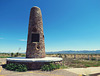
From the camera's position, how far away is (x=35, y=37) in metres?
13.5

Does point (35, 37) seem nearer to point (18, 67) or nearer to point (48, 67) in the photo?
point (18, 67)

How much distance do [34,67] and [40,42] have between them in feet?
13.0

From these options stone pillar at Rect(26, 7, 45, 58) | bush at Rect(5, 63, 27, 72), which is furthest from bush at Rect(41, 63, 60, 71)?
stone pillar at Rect(26, 7, 45, 58)

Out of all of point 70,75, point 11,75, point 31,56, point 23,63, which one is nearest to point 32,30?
point 31,56

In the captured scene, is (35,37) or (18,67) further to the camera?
(35,37)

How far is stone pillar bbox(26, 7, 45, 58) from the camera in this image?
41.6ft

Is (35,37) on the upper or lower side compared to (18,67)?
upper

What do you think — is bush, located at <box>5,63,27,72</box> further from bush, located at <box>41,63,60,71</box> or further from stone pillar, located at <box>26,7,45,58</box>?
stone pillar, located at <box>26,7,45,58</box>

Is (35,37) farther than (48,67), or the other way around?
(35,37)

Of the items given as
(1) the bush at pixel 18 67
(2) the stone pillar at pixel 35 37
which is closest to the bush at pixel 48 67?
(1) the bush at pixel 18 67

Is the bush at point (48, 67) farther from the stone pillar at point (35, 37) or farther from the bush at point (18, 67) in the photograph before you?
the stone pillar at point (35, 37)

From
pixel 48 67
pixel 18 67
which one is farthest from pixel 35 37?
pixel 48 67

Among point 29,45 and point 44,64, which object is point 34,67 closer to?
point 44,64

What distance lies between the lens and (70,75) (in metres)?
7.75
